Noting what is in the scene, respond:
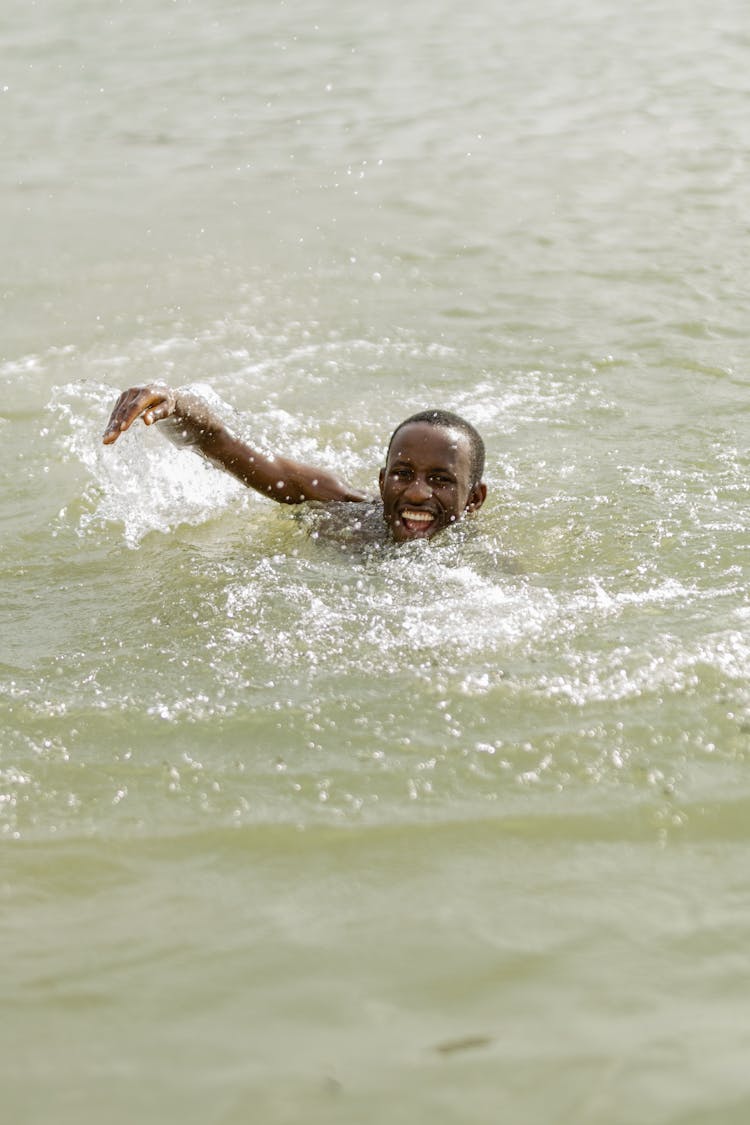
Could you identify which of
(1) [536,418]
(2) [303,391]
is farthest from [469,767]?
(2) [303,391]

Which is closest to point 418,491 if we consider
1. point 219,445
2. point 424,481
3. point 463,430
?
point 424,481

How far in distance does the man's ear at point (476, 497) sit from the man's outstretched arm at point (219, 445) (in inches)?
18.7

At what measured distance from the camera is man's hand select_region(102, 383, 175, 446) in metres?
4.84

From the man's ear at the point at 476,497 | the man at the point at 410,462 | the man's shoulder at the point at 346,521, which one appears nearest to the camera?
the man at the point at 410,462

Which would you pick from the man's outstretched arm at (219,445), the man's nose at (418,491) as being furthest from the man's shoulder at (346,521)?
the man's nose at (418,491)

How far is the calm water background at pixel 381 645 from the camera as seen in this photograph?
2.80m

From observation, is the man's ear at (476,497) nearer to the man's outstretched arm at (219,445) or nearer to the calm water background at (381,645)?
the calm water background at (381,645)

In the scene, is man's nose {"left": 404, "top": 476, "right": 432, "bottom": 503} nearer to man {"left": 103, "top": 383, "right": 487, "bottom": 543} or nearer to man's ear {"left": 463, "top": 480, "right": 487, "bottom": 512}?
man {"left": 103, "top": 383, "right": 487, "bottom": 543}

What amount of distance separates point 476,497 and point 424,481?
402 millimetres

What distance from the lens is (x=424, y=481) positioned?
5.71 m

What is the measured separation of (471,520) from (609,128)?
672 centimetres

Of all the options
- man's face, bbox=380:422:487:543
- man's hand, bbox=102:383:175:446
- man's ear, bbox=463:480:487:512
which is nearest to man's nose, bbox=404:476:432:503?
man's face, bbox=380:422:487:543

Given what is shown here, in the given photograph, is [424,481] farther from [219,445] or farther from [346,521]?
[219,445]

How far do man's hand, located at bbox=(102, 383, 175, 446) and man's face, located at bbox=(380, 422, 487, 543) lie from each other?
1042 mm
